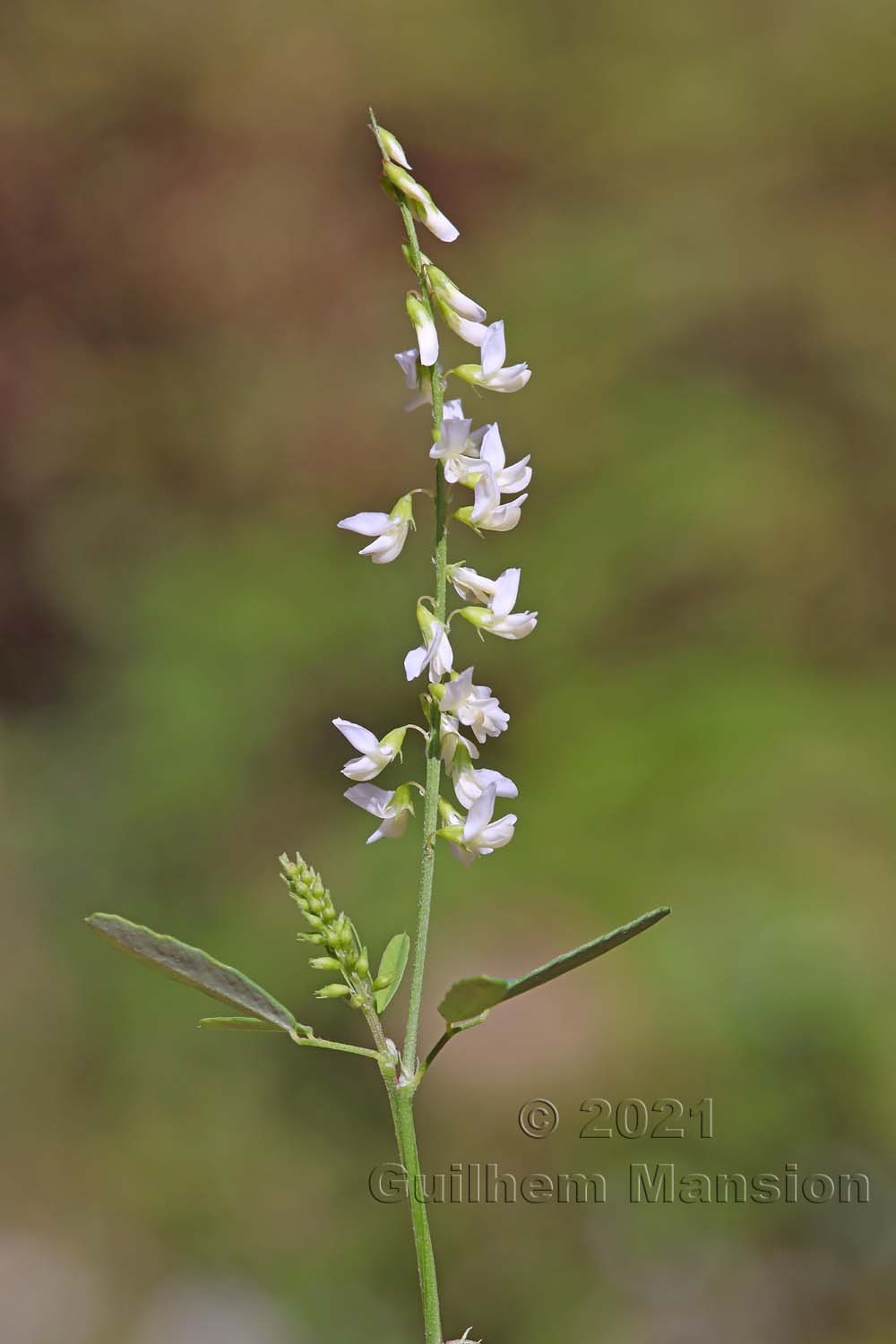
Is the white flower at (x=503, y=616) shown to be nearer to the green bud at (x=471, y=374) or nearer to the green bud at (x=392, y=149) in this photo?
the green bud at (x=471, y=374)

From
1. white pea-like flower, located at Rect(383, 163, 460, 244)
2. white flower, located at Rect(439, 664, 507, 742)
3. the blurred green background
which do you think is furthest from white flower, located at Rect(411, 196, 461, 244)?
the blurred green background

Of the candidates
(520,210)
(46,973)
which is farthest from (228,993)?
(520,210)

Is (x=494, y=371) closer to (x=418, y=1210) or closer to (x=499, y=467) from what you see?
A: (x=499, y=467)

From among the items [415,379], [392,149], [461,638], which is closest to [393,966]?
[415,379]

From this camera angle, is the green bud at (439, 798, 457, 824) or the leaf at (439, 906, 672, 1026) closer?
the leaf at (439, 906, 672, 1026)

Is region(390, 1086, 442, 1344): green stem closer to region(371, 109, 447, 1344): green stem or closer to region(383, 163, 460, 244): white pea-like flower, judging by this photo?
region(371, 109, 447, 1344): green stem

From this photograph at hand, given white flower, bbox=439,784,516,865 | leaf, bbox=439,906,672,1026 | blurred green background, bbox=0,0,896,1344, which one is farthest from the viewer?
blurred green background, bbox=0,0,896,1344
